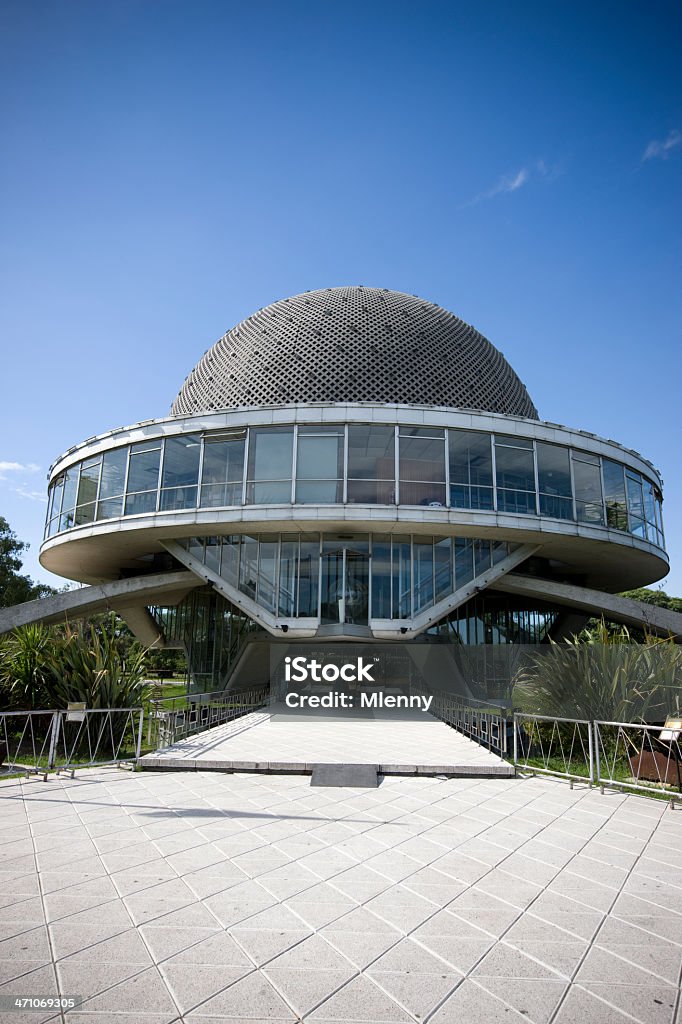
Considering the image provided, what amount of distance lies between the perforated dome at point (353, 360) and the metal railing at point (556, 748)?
10.1 m

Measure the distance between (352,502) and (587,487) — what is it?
704cm

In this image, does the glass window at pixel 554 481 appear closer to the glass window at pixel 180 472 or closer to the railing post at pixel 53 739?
the glass window at pixel 180 472

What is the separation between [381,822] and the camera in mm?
5617

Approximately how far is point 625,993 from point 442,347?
20.5m

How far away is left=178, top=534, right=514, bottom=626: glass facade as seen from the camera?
16016 mm

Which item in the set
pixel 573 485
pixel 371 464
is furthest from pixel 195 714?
pixel 573 485

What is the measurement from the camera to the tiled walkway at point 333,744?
841 centimetres

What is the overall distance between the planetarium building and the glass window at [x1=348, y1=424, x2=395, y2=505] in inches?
1.5

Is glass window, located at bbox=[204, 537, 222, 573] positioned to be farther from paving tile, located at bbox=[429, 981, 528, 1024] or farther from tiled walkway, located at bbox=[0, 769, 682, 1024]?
paving tile, located at bbox=[429, 981, 528, 1024]

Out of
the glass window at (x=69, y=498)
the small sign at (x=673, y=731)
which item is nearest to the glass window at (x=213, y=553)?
the glass window at (x=69, y=498)

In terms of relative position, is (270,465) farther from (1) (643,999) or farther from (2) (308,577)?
(1) (643,999)

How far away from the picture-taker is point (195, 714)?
1288 cm

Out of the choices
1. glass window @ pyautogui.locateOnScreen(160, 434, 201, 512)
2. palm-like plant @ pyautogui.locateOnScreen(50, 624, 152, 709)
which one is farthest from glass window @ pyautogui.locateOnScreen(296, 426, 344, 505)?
palm-like plant @ pyautogui.locateOnScreen(50, 624, 152, 709)

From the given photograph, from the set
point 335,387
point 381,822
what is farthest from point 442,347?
point 381,822
